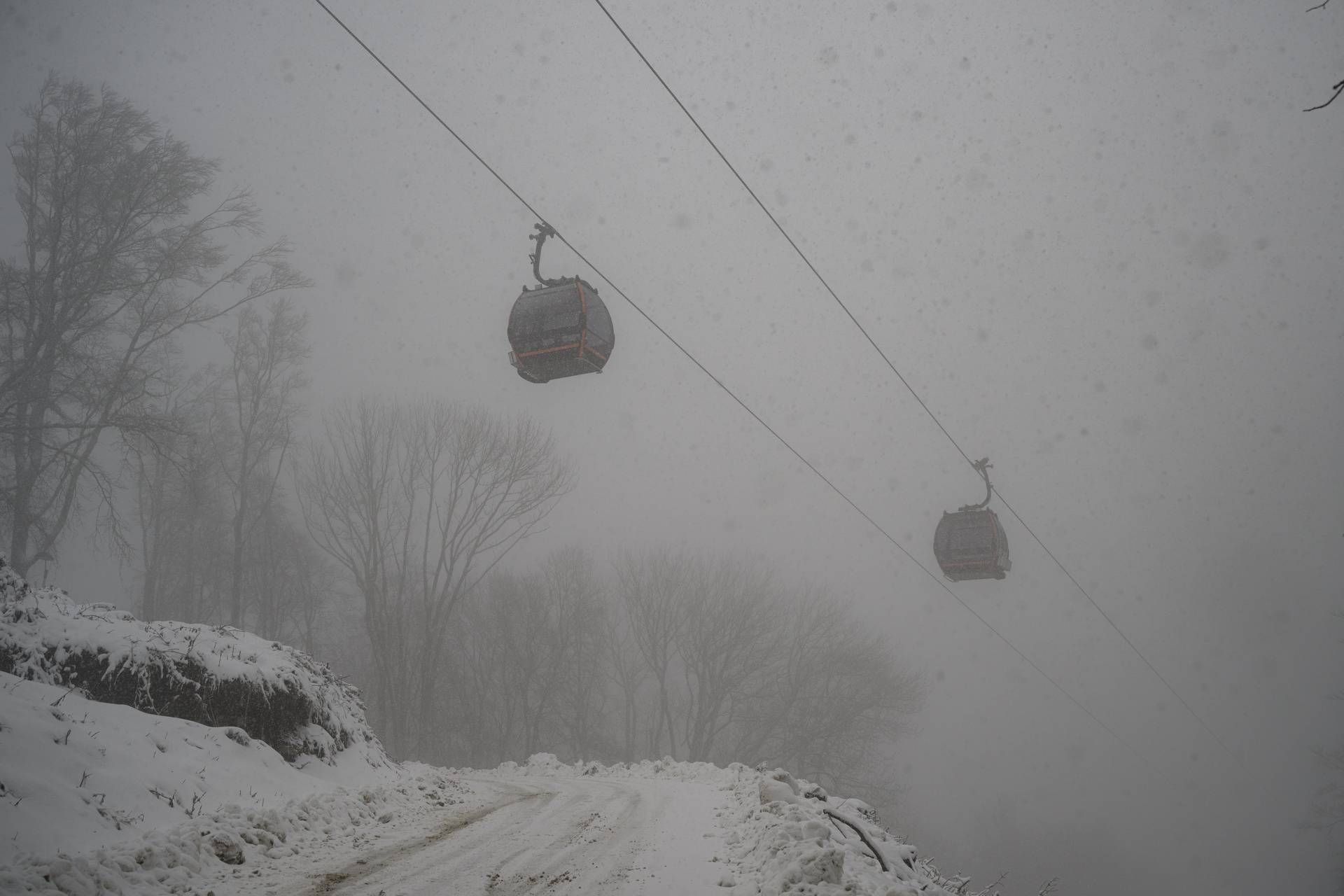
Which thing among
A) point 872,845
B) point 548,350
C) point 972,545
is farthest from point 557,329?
point 972,545

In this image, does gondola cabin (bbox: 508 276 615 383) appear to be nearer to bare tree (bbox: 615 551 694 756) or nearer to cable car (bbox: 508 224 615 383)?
cable car (bbox: 508 224 615 383)

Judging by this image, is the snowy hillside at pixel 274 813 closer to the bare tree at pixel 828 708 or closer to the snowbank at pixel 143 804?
the snowbank at pixel 143 804

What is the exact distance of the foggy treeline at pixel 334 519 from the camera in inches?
663

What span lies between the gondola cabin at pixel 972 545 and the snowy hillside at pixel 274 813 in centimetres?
1176

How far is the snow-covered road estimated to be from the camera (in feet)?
18.9

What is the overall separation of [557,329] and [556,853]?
7.63 meters

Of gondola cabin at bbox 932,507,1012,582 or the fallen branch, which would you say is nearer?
the fallen branch

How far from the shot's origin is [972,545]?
19734 mm

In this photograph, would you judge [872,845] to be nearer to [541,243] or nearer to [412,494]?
[541,243]

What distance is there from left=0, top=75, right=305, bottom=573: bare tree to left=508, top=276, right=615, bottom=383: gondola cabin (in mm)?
10447

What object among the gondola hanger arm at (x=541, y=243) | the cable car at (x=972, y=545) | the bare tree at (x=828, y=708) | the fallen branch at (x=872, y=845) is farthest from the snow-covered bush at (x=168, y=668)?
the bare tree at (x=828, y=708)

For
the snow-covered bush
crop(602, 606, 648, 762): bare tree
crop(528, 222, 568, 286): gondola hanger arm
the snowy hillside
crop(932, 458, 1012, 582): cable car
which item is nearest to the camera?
the snowy hillside

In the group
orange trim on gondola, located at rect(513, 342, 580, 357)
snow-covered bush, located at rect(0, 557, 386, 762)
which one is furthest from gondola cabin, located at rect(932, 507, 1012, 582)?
snow-covered bush, located at rect(0, 557, 386, 762)

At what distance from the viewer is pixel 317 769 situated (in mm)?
8820
